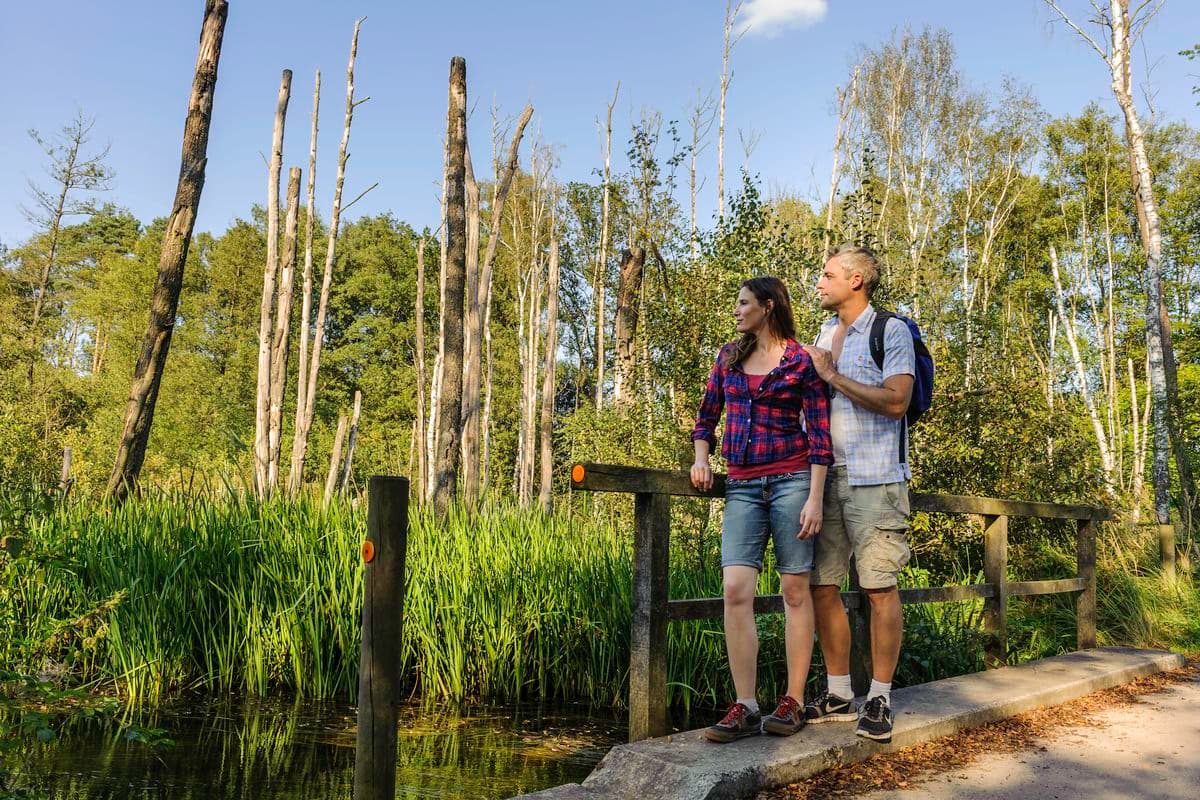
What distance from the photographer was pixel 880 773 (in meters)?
3.20

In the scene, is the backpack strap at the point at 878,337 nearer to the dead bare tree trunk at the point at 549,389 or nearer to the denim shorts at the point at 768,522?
the denim shorts at the point at 768,522

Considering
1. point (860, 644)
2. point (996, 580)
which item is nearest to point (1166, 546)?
point (996, 580)

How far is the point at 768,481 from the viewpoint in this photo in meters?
3.34

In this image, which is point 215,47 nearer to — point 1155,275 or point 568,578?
point 568,578

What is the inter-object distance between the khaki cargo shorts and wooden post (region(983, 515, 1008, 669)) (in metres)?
2.29

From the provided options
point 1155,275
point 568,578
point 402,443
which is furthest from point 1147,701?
point 402,443

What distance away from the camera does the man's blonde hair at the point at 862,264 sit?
140 inches

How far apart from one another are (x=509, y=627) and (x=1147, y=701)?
3.64 metres

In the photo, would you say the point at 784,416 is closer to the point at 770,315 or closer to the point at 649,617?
the point at 770,315

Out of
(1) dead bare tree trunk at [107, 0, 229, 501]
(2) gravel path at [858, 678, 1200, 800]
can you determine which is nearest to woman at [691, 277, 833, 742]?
(2) gravel path at [858, 678, 1200, 800]

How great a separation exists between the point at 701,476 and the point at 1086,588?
4.24 m

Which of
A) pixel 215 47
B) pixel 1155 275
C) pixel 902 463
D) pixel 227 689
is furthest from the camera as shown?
pixel 1155 275

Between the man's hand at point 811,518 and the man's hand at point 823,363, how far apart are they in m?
0.46

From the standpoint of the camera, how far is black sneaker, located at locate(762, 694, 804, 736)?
11.0ft
